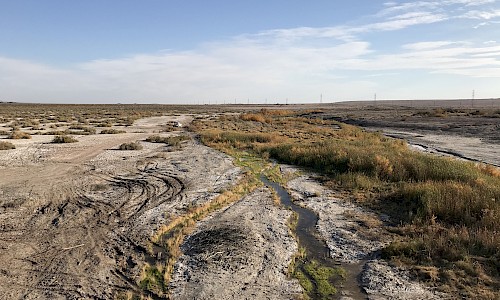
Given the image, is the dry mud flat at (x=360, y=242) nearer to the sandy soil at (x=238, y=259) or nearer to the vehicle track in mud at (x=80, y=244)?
the sandy soil at (x=238, y=259)

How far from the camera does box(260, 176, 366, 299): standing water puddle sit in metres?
7.16

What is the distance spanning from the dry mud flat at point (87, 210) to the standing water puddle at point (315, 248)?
3.21 m

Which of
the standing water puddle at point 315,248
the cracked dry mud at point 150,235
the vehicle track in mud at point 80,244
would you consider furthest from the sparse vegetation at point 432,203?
the vehicle track in mud at point 80,244

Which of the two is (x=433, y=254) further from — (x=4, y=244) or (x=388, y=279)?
(x=4, y=244)

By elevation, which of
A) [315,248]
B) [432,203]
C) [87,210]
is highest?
[432,203]

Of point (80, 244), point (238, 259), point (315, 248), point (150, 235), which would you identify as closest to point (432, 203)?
point (315, 248)

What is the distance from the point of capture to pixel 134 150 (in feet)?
79.4

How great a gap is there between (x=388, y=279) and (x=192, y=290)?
12.1 ft

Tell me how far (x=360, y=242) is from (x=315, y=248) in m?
1.16

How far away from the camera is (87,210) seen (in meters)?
11.3

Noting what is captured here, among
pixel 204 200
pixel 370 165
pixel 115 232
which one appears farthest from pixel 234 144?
pixel 115 232

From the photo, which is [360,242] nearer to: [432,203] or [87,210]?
[432,203]

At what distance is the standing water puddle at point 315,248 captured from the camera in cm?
716

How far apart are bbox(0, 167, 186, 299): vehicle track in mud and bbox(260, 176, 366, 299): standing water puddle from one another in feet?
12.3
